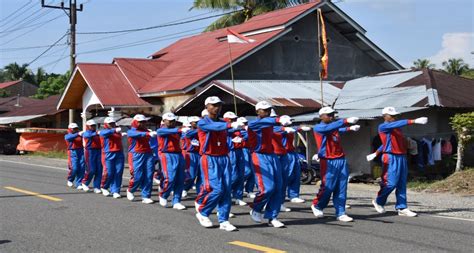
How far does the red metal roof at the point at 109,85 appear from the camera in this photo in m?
24.5

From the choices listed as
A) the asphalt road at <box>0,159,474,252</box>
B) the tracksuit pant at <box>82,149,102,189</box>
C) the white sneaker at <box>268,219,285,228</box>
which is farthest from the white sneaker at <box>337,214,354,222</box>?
the tracksuit pant at <box>82,149,102,189</box>

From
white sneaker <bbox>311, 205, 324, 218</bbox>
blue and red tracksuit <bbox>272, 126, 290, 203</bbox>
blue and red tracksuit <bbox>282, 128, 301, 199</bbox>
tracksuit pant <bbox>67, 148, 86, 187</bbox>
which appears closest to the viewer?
blue and red tracksuit <bbox>272, 126, 290, 203</bbox>

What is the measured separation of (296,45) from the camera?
2477 cm

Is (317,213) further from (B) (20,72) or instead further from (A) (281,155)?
(B) (20,72)

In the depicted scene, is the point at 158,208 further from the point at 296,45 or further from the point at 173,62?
the point at 173,62

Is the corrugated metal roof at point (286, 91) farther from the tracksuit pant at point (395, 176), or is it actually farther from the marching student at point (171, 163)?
the tracksuit pant at point (395, 176)

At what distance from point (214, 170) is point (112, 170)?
5.14 metres

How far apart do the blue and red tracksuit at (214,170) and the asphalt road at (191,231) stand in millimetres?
369

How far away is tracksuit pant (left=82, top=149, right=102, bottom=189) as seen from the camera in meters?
14.3

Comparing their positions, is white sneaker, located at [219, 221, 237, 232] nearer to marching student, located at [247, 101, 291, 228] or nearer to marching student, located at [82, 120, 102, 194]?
marching student, located at [247, 101, 291, 228]

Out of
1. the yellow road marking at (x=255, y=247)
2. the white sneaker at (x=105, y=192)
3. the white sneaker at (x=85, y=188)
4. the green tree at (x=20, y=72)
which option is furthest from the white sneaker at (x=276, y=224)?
the green tree at (x=20, y=72)

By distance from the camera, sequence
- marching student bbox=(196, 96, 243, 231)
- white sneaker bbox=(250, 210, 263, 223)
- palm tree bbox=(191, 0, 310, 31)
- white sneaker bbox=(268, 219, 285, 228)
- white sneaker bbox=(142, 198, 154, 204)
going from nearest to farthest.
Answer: marching student bbox=(196, 96, 243, 231) → white sneaker bbox=(268, 219, 285, 228) → white sneaker bbox=(250, 210, 263, 223) → white sneaker bbox=(142, 198, 154, 204) → palm tree bbox=(191, 0, 310, 31)

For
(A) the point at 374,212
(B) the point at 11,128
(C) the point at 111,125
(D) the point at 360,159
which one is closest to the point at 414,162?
(D) the point at 360,159

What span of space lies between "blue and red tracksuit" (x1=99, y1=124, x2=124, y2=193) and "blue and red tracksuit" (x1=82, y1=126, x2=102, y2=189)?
3.08 feet
